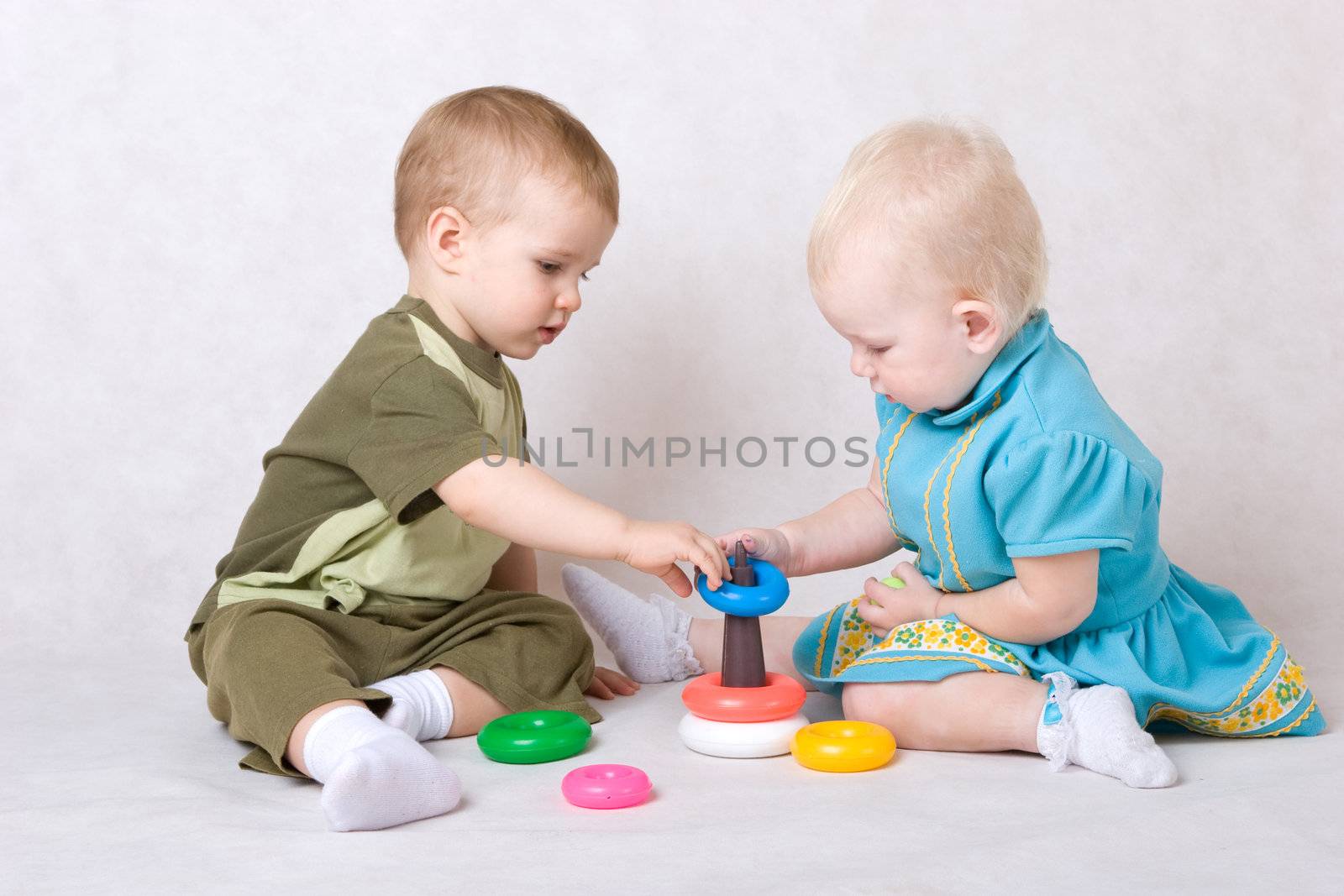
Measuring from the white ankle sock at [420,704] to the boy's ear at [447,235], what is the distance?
527 millimetres

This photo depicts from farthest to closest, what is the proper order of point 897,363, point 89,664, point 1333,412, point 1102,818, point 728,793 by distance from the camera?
point 1333,412 < point 89,664 < point 897,363 < point 728,793 < point 1102,818

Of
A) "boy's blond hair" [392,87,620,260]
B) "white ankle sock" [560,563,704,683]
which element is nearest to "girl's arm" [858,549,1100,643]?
"white ankle sock" [560,563,704,683]

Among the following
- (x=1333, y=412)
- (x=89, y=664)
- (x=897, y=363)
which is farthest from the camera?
(x=1333, y=412)

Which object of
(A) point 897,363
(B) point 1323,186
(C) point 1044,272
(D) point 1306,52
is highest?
(D) point 1306,52

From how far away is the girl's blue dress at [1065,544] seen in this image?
4.97 feet

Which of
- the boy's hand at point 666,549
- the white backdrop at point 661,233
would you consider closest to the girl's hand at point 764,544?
the boy's hand at point 666,549

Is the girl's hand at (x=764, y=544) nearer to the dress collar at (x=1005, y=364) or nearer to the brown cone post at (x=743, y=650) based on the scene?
the brown cone post at (x=743, y=650)

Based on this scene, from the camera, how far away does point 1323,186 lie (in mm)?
2514

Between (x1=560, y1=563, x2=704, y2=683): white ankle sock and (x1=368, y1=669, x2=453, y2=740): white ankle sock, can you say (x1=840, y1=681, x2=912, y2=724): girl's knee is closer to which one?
(x1=560, y1=563, x2=704, y2=683): white ankle sock

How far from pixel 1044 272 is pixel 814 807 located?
670 millimetres

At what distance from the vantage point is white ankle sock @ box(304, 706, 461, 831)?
1311 millimetres

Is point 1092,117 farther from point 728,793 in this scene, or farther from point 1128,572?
point 728,793

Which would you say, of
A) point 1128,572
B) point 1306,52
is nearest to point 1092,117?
point 1306,52

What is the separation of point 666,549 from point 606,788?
279mm
